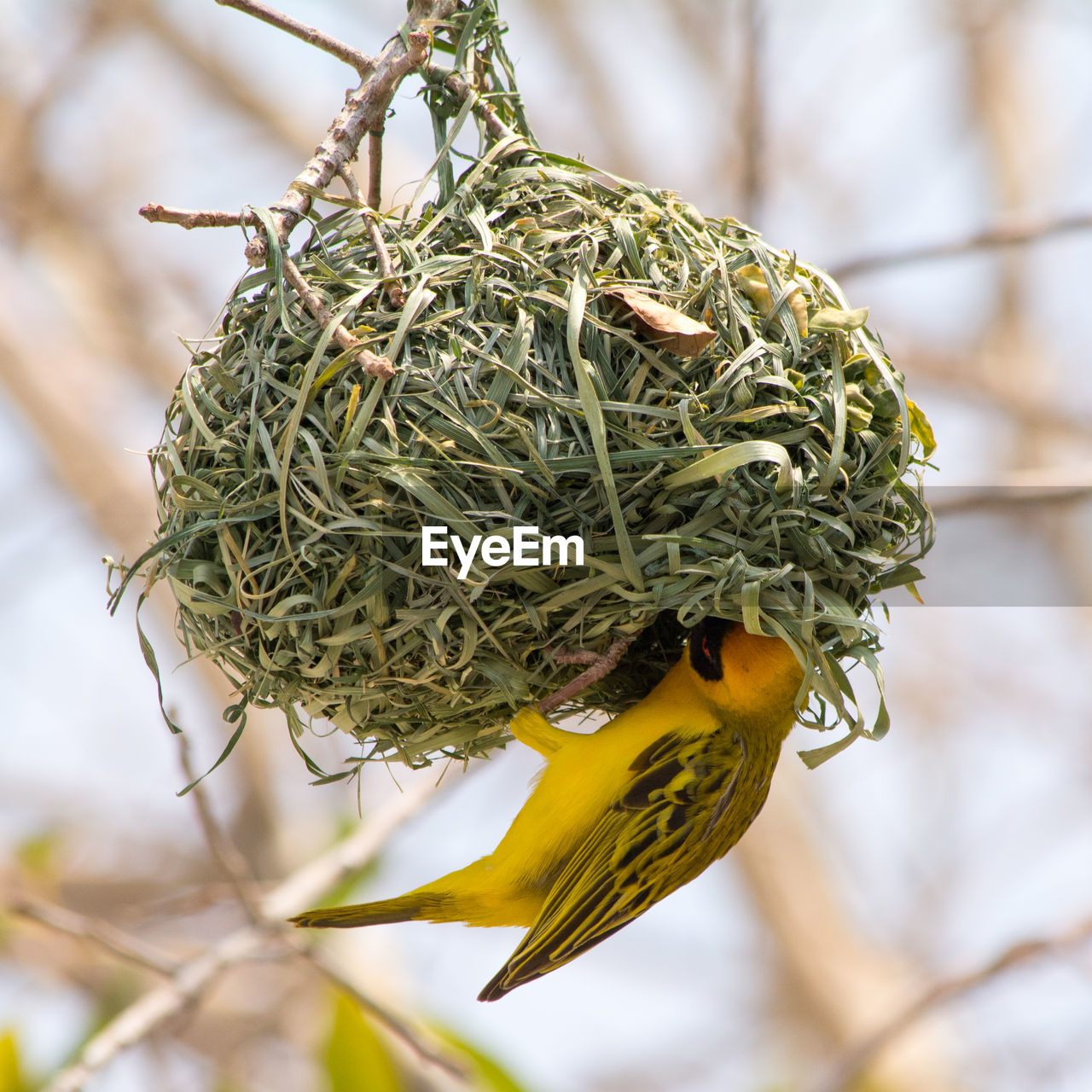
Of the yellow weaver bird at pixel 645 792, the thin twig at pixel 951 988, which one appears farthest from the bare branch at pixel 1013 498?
the yellow weaver bird at pixel 645 792

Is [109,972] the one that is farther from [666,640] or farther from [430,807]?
[666,640]

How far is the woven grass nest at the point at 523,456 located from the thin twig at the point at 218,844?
1.43ft

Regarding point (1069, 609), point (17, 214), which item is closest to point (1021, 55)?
point (1069, 609)

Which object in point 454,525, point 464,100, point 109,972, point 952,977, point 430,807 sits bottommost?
point 109,972

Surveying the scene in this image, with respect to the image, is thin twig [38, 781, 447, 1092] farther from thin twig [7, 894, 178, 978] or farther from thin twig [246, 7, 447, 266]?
thin twig [246, 7, 447, 266]

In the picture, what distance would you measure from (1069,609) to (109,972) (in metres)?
5.36

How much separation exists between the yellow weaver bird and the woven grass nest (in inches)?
5.5

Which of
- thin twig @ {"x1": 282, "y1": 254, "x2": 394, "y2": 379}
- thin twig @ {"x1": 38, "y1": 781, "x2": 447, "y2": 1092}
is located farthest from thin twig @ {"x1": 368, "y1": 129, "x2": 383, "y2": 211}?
thin twig @ {"x1": 38, "y1": 781, "x2": 447, "y2": 1092}

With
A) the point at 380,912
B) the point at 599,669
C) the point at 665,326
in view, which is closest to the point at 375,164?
the point at 665,326

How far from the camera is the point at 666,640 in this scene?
1.86 m

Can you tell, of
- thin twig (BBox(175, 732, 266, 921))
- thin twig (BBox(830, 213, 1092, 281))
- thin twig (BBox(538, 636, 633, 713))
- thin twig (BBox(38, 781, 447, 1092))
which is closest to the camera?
thin twig (BBox(538, 636, 633, 713))

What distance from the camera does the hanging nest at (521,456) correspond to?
4.71ft

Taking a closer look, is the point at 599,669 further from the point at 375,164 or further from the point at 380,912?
the point at 375,164

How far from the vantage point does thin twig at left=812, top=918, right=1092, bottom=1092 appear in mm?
2803
